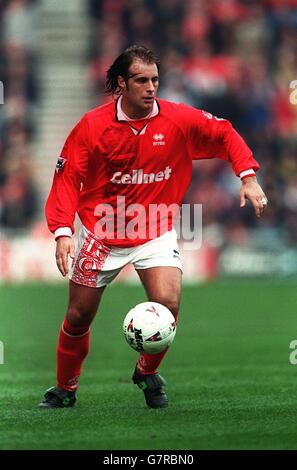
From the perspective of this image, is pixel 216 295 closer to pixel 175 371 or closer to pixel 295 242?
pixel 295 242

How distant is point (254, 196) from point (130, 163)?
2.83ft

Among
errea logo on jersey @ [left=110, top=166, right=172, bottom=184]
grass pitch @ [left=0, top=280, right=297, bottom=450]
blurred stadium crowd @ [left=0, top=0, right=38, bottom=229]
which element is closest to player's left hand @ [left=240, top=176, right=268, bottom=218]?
errea logo on jersey @ [left=110, top=166, right=172, bottom=184]

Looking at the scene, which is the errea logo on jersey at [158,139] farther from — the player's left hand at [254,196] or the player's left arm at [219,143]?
the player's left hand at [254,196]

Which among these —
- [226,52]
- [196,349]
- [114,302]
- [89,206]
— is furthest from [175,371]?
[226,52]

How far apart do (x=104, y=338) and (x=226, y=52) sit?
1030cm

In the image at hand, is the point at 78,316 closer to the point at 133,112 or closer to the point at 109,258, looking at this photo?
the point at 109,258

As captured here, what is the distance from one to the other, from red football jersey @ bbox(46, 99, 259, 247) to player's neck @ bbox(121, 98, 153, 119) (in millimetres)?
32

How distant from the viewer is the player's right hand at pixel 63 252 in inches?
274

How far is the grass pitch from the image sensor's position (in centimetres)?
615

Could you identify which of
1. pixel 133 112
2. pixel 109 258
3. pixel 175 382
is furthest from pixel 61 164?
pixel 175 382

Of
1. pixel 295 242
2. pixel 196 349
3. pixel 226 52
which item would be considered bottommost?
pixel 295 242

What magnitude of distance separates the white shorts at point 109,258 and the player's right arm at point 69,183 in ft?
0.69

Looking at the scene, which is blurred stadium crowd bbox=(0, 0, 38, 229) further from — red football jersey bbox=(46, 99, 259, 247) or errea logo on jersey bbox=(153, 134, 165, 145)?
errea logo on jersey bbox=(153, 134, 165, 145)

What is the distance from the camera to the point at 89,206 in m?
7.51
